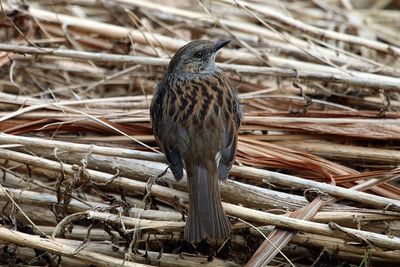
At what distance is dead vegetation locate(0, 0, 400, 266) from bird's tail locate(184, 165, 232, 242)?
93 mm

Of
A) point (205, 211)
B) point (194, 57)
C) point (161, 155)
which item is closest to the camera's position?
point (205, 211)

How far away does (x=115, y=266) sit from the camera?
3.94 metres

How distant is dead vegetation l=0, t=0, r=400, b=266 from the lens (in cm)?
406

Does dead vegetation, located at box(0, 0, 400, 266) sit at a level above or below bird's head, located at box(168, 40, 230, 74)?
below

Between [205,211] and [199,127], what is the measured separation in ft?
1.76

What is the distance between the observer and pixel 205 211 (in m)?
3.90

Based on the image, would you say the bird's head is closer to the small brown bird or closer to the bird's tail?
the small brown bird

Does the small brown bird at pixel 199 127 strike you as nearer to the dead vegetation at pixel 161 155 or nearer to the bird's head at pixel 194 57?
the bird's head at pixel 194 57

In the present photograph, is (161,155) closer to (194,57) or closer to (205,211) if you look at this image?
(205,211)

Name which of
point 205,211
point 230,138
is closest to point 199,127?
point 230,138

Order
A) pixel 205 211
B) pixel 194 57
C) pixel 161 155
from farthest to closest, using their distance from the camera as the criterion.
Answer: pixel 194 57 → pixel 161 155 → pixel 205 211

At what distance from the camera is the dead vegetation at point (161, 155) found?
4.06m

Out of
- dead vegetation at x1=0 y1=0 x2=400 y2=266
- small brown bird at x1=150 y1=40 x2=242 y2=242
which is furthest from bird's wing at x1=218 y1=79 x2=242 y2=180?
dead vegetation at x1=0 y1=0 x2=400 y2=266

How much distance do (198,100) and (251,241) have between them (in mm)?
808
